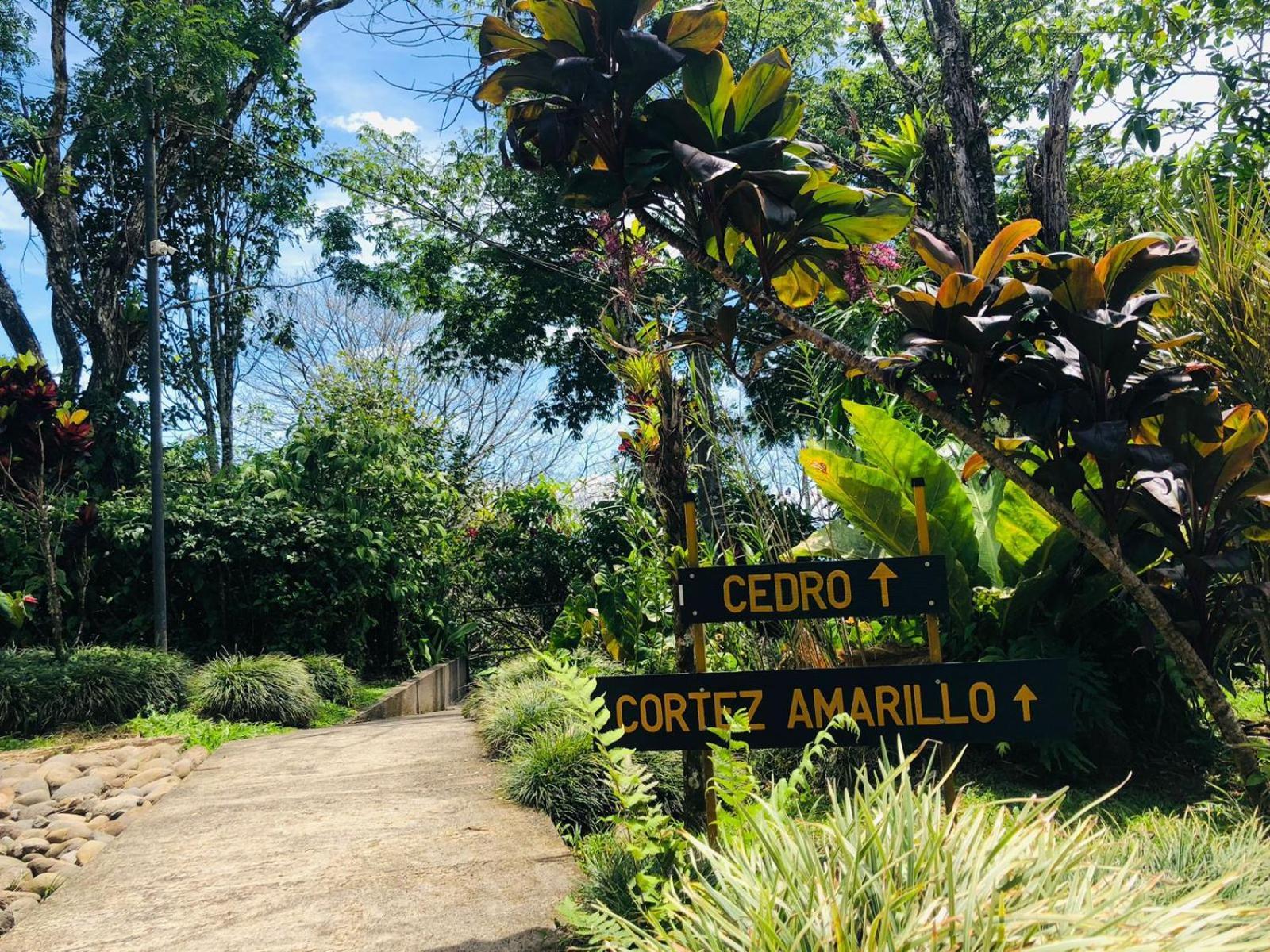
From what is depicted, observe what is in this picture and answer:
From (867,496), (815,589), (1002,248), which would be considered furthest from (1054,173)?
(815,589)

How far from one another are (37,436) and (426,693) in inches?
190

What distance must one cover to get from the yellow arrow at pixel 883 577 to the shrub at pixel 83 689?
6696 millimetres

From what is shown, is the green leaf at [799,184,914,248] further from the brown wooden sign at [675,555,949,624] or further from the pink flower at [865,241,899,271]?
the pink flower at [865,241,899,271]

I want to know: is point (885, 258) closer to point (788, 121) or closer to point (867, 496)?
point (867, 496)

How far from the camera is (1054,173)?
473cm

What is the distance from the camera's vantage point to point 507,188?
15.6m

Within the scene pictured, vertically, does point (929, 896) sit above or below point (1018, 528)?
below

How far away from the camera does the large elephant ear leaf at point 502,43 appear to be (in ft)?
9.30

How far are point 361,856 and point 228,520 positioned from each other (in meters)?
7.60

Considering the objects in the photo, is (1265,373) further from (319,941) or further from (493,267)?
(493,267)

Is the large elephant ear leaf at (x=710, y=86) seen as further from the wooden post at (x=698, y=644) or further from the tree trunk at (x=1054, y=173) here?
the tree trunk at (x=1054, y=173)

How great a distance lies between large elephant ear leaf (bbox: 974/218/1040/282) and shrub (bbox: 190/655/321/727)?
6.99 m

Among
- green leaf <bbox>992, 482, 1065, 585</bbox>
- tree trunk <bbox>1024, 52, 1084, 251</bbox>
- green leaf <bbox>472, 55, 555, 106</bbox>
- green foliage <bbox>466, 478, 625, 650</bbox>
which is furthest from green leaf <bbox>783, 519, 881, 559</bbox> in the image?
green foliage <bbox>466, 478, 625, 650</bbox>

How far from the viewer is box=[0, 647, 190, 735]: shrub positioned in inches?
289
